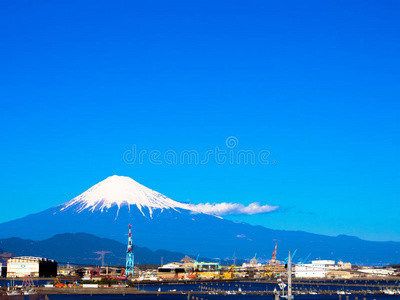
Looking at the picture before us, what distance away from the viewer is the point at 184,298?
106 metres

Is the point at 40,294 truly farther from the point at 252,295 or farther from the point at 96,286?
the point at 252,295

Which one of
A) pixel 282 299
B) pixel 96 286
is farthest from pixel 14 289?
pixel 282 299

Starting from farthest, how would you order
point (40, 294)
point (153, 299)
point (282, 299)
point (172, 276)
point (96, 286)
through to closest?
point (172, 276) → point (96, 286) → point (40, 294) → point (153, 299) → point (282, 299)

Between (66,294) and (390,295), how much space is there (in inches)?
2257

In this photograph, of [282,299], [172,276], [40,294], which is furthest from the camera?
[172,276]

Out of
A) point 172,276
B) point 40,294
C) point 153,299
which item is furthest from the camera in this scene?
point 172,276

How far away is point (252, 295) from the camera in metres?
115

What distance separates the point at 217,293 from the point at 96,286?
2497cm

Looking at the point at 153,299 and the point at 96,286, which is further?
the point at 96,286

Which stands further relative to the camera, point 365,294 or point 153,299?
point 365,294

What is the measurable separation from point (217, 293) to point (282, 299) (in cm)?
2380

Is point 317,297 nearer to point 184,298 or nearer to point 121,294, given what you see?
point 184,298

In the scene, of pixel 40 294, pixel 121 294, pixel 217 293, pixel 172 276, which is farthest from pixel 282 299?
pixel 172 276

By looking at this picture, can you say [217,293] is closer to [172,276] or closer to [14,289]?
[14,289]
